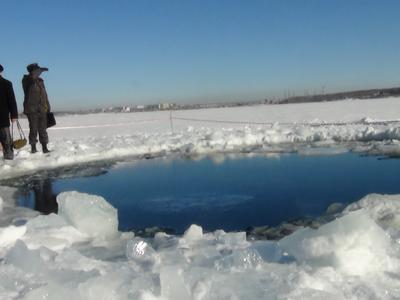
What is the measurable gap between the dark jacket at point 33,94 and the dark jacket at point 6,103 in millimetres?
520

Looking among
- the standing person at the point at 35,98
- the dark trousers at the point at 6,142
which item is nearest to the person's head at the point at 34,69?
the standing person at the point at 35,98

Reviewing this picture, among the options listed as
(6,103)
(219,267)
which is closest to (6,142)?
(6,103)

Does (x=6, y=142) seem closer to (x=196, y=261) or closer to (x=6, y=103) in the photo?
(x=6, y=103)

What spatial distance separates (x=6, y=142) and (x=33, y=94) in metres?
1.00

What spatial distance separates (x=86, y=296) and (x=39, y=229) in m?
1.59

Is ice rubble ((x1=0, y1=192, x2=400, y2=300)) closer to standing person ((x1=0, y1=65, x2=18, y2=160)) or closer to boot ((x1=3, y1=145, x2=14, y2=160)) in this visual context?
standing person ((x1=0, y1=65, x2=18, y2=160))

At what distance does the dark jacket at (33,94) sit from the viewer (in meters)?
8.55

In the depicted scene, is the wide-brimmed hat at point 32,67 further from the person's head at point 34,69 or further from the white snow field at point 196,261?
the white snow field at point 196,261

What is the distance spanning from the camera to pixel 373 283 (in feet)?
8.08

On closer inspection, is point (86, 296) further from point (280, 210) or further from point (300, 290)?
point (280, 210)

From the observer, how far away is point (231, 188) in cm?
600

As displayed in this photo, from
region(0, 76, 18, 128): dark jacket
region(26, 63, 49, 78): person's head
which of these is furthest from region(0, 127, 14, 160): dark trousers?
region(26, 63, 49, 78): person's head

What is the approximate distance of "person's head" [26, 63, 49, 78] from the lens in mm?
8438

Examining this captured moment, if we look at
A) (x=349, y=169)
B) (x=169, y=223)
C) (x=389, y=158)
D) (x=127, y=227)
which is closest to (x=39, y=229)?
(x=127, y=227)
